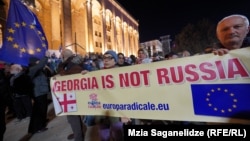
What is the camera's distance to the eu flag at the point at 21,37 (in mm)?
4084

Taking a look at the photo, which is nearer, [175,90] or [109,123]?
[175,90]

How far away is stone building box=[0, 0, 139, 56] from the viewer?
25.5 metres

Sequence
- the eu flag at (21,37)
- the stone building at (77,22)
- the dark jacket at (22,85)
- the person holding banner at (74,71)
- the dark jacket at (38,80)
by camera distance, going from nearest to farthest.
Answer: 1. the person holding banner at (74,71)
2. the eu flag at (21,37)
3. the dark jacket at (38,80)
4. the dark jacket at (22,85)
5. the stone building at (77,22)

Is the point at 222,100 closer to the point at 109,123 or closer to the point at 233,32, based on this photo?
the point at 233,32

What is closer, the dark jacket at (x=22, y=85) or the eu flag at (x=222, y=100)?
the eu flag at (x=222, y=100)

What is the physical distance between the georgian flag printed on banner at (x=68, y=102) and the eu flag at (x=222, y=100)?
80.1 inches

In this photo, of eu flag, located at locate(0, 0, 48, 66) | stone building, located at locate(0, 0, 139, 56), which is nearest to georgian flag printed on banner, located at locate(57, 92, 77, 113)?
eu flag, located at locate(0, 0, 48, 66)

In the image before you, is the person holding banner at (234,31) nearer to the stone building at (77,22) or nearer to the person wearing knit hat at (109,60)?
the person wearing knit hat at (109,60)

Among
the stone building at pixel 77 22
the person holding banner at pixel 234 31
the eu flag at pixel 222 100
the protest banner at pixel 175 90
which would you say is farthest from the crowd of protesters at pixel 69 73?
the stone building at pixel 77 22

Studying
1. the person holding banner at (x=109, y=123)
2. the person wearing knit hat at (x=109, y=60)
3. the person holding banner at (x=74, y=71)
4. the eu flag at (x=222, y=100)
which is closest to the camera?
the eu flag at (x=222, y=100)

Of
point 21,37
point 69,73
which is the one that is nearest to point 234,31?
point 69,73

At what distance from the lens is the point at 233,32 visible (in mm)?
2533

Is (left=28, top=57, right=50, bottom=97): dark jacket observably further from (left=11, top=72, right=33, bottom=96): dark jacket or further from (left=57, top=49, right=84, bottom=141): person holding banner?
(left=57, top=49, right=84, bottom=141): person holding banner

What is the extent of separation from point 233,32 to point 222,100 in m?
0.79
